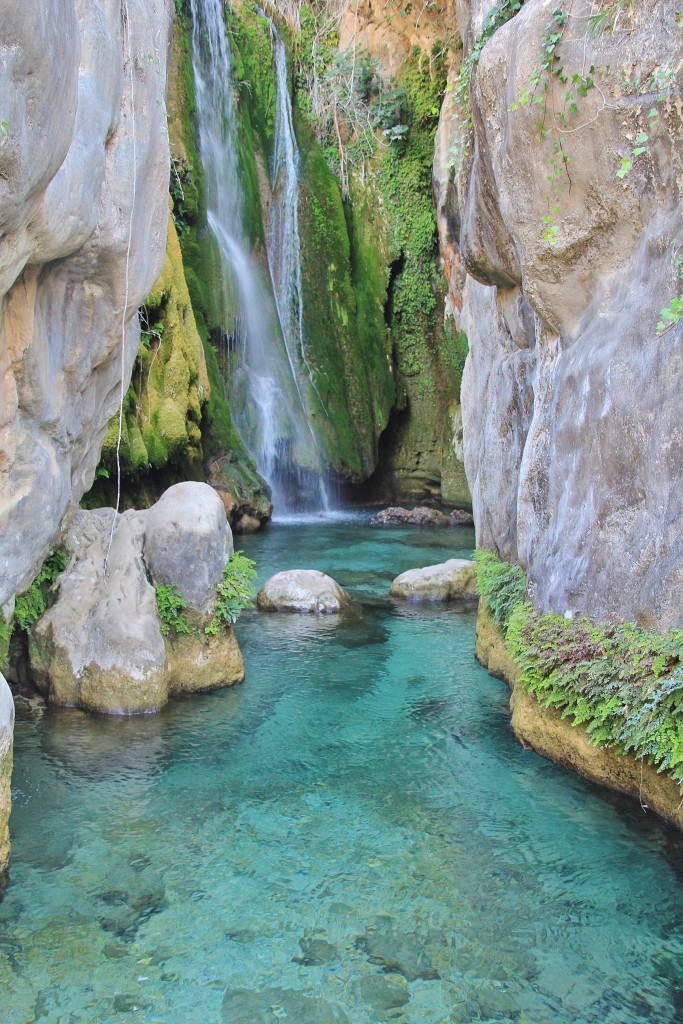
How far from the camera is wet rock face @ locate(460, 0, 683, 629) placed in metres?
5.62

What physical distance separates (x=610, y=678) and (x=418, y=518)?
1464 cm

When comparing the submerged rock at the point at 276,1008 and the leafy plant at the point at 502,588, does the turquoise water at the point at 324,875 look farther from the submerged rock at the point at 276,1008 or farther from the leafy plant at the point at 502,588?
the leafy plant at the point at 502,588

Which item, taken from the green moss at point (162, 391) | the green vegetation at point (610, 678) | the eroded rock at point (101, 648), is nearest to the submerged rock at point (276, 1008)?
the green vegetation at point (610, 678)

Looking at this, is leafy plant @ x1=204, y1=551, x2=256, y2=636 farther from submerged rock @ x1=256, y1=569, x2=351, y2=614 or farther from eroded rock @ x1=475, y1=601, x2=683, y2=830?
submerged rock @ x1=256, y1=569, x2=351, y2=614

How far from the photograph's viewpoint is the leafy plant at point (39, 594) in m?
7.53

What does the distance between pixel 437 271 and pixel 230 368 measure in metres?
7.01

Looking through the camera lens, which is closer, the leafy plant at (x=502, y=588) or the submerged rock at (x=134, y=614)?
the submerged rock at (x=134, y=614)

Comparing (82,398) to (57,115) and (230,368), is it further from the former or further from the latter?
(230,368)

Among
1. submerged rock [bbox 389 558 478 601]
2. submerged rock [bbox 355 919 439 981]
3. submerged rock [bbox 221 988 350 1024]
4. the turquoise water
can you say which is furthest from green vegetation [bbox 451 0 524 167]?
submerged rock [bbox 221 988 350 1024]

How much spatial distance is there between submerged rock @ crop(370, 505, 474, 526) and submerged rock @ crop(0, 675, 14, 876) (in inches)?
601

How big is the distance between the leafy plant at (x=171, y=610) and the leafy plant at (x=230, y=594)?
0.84ft

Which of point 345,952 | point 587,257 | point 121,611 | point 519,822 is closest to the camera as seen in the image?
point 345,952

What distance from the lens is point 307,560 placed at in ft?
48.9

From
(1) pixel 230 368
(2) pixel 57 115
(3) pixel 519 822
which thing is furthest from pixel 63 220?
(1) pixel 230 368
